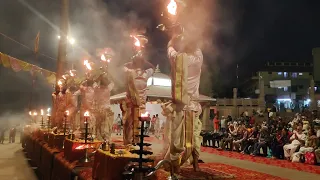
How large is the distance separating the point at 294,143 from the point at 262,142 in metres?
1.24

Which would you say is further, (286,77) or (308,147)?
(286,77)

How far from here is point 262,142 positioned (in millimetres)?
10906

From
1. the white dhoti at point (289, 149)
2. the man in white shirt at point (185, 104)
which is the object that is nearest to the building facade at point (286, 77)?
the white dhoti at point (289, 149)

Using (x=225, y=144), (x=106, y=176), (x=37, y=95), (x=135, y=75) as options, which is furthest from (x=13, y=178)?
(x=37, y=95)

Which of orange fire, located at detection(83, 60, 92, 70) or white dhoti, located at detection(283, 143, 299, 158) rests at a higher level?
orange fire, located at detection(83, 60, 92, 70)

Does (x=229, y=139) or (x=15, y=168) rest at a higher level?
(x=229, y=139)

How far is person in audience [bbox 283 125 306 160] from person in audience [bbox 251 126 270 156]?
0.87 meters

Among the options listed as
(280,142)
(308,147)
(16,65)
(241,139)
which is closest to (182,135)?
(308,147)

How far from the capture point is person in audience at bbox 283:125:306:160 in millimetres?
9834

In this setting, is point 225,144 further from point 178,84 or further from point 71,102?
point 178,84

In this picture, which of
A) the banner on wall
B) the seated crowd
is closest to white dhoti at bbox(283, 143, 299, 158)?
the seated crowd

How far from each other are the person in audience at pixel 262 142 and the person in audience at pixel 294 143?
87cm

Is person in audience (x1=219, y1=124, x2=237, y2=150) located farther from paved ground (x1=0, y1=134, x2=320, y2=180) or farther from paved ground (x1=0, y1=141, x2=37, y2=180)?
paved ground (x1=0, y1=141, x2=37, y2=180)

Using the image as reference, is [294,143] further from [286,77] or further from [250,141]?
[286,77]
